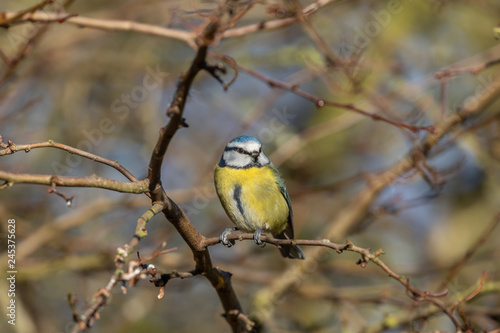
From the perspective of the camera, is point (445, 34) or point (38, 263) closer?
point (38, 263)

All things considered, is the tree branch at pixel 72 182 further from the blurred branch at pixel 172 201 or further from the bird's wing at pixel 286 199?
the bird's wing at pixel 286 199

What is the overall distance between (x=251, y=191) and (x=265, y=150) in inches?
97.1

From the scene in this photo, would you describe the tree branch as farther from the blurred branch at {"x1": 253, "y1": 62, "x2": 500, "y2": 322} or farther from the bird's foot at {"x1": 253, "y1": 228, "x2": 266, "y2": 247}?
the blurred branch at {"x1": 253, "y1": 62, "x2": 500, "y2": 322}

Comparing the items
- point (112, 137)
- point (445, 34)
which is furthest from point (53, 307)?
point (445, 34)

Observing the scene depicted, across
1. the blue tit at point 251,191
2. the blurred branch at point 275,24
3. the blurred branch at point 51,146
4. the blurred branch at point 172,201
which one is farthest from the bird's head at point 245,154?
the blurred branch at point 51,146

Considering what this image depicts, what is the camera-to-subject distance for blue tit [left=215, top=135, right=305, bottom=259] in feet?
12.1

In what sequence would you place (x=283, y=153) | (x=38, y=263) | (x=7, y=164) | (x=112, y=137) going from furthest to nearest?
(x=112, y=137) → (x=283, y=153) → (x=7, y=164) → (x=38, y=263)

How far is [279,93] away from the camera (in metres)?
5.16

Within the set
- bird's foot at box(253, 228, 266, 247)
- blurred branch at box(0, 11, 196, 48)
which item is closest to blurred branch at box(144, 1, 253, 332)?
bird's foot at box(253, 228, 266, 247)

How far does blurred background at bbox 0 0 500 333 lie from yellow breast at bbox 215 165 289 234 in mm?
741

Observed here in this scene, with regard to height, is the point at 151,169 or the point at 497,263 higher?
the point at 497,263

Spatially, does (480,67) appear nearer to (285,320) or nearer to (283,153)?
(283,153)

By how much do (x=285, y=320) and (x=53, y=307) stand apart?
9.59 feet

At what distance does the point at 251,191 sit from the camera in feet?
12.2
